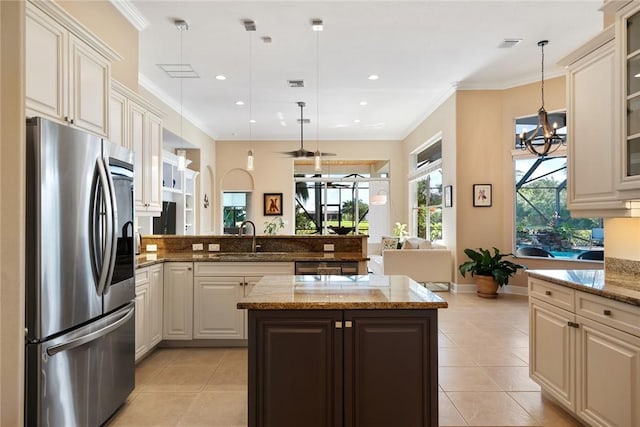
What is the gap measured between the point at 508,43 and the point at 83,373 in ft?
17.6

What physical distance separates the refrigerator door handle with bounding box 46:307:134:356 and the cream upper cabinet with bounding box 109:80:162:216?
1309mm

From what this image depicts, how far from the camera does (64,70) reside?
2.18 m

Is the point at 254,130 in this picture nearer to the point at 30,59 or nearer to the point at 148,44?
the point at 148,44

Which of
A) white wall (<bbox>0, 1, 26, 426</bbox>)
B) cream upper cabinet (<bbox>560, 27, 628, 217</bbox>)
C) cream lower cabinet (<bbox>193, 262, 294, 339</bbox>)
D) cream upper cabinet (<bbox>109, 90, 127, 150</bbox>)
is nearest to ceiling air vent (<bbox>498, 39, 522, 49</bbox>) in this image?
cream upper cabinet (<bbox>560, 27, 628, 217</bbox>)

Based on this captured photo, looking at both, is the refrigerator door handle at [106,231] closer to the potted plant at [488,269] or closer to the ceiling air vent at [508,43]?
the ceiling air vent at [508,43]

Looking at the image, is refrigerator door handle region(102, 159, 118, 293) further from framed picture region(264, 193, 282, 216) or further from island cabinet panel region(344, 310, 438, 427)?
framed picture region(264, 193, 282, 216)

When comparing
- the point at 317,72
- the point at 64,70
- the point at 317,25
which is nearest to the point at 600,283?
the point at 64,70

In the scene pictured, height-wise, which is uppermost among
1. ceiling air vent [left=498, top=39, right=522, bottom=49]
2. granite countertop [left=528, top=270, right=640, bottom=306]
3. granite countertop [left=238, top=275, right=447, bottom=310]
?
ceiling air vent [left=498, top=39, right=522, bottom=49]

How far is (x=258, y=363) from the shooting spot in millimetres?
1864

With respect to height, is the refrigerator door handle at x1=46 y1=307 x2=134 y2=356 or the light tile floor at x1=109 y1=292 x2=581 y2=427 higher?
the refrigerator door handle at x1=46 y1=307 x2=134 y2=356

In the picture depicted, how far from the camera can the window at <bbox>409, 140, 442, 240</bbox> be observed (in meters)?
7.71

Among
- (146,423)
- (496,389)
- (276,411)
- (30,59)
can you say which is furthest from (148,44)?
(496,389)

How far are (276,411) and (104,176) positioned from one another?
1.62 metres

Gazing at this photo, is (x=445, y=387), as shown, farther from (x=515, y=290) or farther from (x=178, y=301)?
(x=515, y=290)
